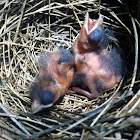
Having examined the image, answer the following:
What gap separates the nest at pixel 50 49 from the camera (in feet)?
4.20

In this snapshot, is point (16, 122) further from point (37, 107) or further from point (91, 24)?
point (91, 24)

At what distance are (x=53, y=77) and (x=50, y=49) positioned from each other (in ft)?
1.49

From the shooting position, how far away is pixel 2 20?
5.50 ft

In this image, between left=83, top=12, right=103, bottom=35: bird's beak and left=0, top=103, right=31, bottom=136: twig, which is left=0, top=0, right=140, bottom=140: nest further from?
left=83, top=12, right=103, bottom=35: bird's beak

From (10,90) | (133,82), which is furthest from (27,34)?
(133,82)

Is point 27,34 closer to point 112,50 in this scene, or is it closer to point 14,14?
point 14,14

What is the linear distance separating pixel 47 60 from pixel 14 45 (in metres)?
0.36

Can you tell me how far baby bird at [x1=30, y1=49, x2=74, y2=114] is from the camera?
54.8 inches

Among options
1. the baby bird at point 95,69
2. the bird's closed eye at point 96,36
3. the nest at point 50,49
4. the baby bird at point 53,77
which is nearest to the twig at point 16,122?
the nest at point 50,49

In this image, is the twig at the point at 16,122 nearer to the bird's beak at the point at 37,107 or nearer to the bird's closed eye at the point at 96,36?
the bird's beak at the point at 37,107

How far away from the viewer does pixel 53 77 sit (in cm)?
155

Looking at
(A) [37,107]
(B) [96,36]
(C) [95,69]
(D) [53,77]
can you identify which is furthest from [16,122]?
(B) [96,36]

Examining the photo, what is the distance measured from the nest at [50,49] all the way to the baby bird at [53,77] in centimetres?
12

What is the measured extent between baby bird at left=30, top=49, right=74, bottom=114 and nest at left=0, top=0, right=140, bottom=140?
118 mm
